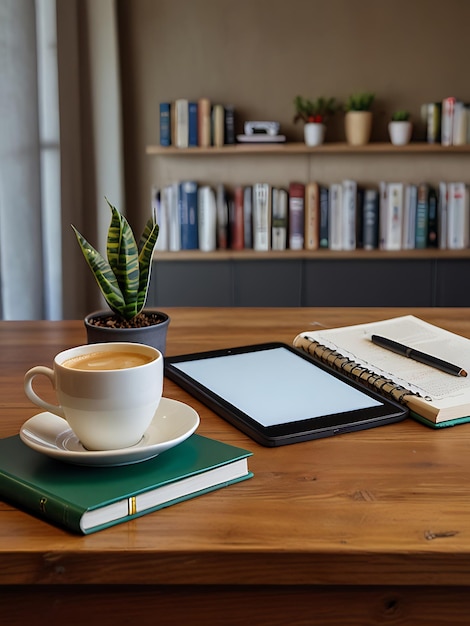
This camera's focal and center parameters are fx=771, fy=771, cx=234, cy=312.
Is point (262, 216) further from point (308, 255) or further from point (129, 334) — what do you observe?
point (129, 334)

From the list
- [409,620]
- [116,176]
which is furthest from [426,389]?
[116,176]

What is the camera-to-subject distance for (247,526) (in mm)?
645

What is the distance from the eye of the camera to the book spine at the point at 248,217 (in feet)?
11.2

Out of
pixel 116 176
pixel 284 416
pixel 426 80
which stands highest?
pixel 426 80

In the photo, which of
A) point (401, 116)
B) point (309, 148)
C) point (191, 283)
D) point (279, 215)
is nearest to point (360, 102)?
point (401, 116)

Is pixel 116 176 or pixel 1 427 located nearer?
pixel 1 427

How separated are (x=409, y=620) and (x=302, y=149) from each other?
9.32ft

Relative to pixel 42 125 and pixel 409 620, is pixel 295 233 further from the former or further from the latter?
pixel 409 620

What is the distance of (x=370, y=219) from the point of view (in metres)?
3.38

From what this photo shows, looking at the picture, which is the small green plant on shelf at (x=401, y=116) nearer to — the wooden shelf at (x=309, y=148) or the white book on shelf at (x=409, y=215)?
the wooden shelf at (x=309, y=148)

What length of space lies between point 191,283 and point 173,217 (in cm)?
30

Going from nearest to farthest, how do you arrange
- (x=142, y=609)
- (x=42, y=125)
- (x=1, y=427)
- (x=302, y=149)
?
(x=142, y=609) → (x=1, y=427) → (x=42, y=125) → (x=302, y=149)

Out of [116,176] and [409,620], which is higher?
[116,176]

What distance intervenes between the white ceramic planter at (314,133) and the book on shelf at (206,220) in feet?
1.59
